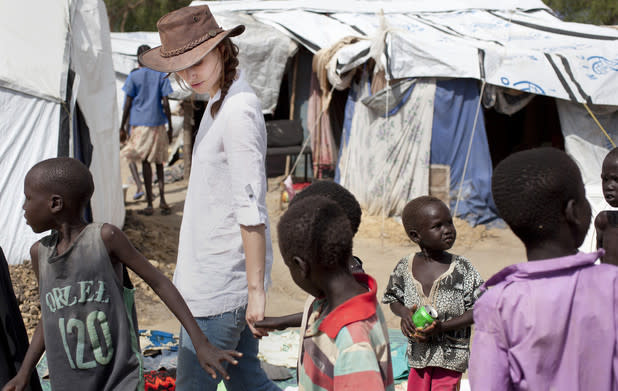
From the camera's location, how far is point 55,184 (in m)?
2.03

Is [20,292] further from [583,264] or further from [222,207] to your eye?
[583,264]

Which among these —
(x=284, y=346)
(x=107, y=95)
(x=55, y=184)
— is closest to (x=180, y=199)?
(x=107, y=95)

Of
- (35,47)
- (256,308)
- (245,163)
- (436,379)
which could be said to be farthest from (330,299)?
(35,47)

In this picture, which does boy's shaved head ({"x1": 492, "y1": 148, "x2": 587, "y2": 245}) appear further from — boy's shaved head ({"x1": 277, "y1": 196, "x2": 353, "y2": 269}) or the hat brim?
the hat brim

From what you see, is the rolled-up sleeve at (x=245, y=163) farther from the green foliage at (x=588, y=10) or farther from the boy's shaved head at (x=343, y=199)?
the green foliage at (x=588, y=10)

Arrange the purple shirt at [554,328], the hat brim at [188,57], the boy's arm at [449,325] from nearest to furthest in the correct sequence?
1. the purple shirt at [554,328]
2. the hat brim at [188,57]
3. the boy's arm at [449,325]

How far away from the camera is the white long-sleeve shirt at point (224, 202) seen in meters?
2.01

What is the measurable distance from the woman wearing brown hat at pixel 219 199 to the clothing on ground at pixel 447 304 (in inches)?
29.2

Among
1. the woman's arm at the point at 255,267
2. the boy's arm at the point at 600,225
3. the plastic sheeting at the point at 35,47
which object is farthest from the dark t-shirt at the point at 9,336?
the plastic sheeting at the point at 35,47

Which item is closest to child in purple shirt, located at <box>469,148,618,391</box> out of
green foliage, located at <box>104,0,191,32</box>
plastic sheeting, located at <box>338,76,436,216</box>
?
plastic sheeting, located at <box>338,76,436,216</box>

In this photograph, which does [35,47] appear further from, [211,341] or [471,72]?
[471,72]

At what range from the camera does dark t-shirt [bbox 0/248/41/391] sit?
226 cm

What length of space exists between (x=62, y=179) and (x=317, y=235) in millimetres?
967

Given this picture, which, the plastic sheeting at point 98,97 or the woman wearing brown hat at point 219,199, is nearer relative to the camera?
A: the woman wearing brown hat at point 219,199
